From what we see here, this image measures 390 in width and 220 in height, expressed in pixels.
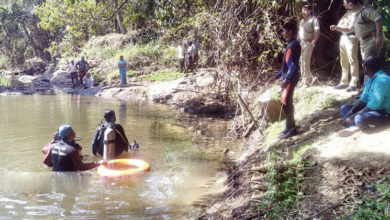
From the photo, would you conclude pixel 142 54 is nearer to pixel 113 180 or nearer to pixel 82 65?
pixel 82 65

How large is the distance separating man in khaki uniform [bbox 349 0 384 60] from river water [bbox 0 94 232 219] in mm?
3375

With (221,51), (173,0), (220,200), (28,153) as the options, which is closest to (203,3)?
(173,0)

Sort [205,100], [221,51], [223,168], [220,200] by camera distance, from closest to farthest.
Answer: [220,200]
[223,168]
[221,51]
[205,100]

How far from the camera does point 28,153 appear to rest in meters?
8.17

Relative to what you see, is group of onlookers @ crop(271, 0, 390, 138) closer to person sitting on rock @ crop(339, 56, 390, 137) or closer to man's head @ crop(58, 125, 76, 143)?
person sitting on rock @ crop(339, 56, 390, 137)

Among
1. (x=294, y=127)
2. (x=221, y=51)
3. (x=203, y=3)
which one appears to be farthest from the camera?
(x=203, y=3)

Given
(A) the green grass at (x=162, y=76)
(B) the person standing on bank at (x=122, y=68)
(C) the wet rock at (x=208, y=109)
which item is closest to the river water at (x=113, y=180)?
(C) the wet rock at (x=208, y=109)

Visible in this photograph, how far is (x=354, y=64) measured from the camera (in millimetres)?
7098

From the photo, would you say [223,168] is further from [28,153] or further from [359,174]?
[28,153]

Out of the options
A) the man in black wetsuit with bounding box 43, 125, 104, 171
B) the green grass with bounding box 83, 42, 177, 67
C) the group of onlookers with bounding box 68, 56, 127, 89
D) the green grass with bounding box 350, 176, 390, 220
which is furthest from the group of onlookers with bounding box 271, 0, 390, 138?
the group of onlookers with bounding box 68, 56, 127, 89

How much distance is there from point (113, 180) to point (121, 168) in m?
0.60

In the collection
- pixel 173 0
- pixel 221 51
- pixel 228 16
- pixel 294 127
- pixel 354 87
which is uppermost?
pixel 173 0

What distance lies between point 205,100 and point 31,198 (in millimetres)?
8134

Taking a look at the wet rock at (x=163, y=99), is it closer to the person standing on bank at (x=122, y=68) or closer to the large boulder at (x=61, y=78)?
the person standing on bank at (x=122, y=68)
